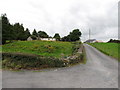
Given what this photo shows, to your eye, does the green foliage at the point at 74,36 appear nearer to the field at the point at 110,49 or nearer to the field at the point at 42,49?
the field at the point at 110,49

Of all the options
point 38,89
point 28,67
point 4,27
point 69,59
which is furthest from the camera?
point 4,27

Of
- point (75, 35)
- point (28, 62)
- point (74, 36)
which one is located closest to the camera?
point (28, 62)

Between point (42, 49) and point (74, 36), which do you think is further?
point (74, 36)

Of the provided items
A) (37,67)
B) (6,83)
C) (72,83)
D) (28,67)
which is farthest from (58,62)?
(6,83)

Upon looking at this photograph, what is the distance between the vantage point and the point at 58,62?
770 cm

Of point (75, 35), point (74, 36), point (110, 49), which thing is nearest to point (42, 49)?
point (110, 49)

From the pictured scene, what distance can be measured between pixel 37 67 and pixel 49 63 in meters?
1.06

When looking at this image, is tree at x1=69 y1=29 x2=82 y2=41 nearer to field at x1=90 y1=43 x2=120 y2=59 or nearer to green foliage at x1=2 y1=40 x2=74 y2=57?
field at x1=90 y1=43 x2=120 y2=59

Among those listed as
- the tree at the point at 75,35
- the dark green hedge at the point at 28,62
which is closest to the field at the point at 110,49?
the dark green hedge at the point at 28,62

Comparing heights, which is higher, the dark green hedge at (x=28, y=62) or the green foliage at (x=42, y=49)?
the green foliage at (x=42, y=49)

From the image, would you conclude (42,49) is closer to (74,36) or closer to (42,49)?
(42,49)

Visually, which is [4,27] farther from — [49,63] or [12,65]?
[49,63]

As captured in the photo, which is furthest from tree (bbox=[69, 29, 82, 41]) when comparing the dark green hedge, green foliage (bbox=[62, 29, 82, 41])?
the dark green hedge

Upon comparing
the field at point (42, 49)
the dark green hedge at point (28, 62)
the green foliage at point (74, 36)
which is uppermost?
the green foliage at point (74, 36)
